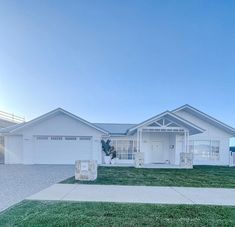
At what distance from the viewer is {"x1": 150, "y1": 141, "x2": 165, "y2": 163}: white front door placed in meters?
27.0

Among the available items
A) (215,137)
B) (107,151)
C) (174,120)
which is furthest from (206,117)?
(107,151)

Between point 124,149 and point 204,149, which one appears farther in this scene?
point 204,149

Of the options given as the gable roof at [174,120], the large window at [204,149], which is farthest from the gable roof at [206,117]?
the gable roof at [174,120]

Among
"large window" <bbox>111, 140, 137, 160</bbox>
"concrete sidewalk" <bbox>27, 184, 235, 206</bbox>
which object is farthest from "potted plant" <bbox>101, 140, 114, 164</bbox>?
"concrete sidewalk" <bbox>27, 184, 235, 206</bbox>

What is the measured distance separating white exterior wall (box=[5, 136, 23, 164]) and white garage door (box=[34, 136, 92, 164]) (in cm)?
161

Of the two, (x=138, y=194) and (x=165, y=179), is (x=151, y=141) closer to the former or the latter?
(x=165, y=179)

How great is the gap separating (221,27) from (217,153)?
13.3 meters

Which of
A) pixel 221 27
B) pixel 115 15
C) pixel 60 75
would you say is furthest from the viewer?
pixel 60 75

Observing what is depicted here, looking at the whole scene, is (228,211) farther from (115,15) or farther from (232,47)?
(232,47)

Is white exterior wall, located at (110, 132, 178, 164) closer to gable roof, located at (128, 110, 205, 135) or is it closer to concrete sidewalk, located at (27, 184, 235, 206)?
gable roof, located at (128, 110, 205, 135)

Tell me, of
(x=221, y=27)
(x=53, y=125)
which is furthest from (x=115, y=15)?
(x=53, y=125)

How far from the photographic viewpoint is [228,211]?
7906mm

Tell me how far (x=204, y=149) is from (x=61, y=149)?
1361 centimetres

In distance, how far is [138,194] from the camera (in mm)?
10125
